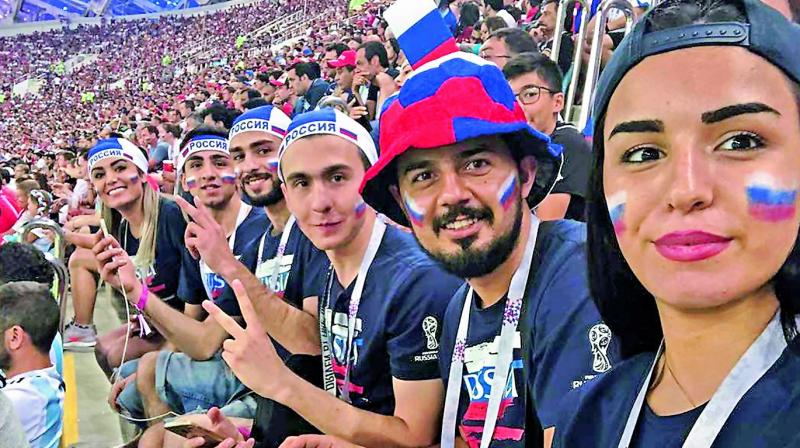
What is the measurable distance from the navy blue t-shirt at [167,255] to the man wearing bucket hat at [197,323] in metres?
0.41

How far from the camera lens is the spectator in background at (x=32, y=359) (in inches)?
119

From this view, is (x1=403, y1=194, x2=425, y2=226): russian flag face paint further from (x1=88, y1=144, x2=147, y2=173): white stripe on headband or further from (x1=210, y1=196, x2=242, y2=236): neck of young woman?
(x1=88, y1=144, x2=147, y2=173): white stripe on headband

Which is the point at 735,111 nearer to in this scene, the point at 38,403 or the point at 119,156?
the point at 38,403

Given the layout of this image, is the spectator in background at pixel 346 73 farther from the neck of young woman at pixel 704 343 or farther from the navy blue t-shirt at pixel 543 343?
the neck of young woman at pixel 704 343

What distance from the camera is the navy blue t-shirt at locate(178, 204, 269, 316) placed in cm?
367

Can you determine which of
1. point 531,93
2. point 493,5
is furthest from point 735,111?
point 493,5

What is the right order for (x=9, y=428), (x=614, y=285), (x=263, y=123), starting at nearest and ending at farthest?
(x=614, y=285) < (x=9, y=428) < (x=263, y=123)

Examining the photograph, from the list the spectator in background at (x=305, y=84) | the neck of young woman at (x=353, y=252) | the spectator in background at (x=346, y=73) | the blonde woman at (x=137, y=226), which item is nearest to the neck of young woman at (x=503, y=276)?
the neck of young woman at (x=353, y=252)

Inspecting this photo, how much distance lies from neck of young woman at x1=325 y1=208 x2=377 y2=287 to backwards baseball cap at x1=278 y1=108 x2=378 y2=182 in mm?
275

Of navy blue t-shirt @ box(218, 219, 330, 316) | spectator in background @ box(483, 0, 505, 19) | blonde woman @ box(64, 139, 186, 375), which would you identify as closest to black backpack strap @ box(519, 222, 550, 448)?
navy blue t-shirt @ box(218, 219, 330, 316)

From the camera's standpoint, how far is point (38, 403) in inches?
120

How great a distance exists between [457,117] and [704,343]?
3.11 feet

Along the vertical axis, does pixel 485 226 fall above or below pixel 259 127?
below

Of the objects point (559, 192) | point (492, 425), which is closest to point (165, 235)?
point (559, 192)
